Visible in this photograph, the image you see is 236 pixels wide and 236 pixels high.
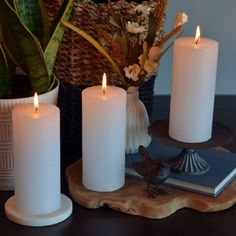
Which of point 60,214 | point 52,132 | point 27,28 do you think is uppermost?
point 27,28

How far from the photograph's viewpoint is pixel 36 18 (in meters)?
1.10

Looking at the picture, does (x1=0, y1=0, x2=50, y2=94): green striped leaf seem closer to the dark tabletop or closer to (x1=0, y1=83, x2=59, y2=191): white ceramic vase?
(x1=0, y1=83, x2=59, y2=191): white ceramic vase

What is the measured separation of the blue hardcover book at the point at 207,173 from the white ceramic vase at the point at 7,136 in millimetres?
172

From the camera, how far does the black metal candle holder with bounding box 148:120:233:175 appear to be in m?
1.06

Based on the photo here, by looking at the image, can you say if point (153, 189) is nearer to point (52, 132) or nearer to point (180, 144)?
point (180, 144)

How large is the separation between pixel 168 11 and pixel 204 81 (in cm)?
44

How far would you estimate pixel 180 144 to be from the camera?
1055mm

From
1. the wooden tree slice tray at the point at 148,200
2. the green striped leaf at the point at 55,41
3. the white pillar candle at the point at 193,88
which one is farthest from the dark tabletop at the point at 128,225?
the green striped leaf at the point at 55,41

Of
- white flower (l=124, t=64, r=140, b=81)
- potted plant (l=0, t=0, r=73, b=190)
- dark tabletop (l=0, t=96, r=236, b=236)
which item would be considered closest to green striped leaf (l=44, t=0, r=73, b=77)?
potted plant (l=0, t=0, r=73, b=190)

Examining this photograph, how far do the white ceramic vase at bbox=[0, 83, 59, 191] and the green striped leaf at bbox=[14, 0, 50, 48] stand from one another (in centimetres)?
9

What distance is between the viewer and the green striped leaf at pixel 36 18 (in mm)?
1082

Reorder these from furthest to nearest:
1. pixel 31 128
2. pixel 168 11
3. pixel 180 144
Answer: pixel 168 11
pixel 180 144
pixel 31 128

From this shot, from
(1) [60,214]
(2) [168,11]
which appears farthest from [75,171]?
(2) [168,11]

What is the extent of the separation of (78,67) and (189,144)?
249 mm
